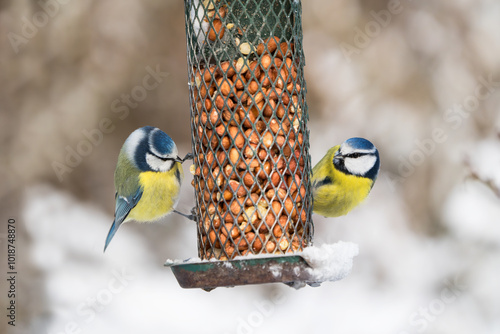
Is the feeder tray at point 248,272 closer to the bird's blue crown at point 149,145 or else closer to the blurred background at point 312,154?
the bird's blue crown at point 149,145

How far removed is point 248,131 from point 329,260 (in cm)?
55

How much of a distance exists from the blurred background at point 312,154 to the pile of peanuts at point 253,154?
1568mm

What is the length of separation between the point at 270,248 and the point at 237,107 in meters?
0.52

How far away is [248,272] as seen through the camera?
2.24 meters

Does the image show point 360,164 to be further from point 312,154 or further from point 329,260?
point 312,154

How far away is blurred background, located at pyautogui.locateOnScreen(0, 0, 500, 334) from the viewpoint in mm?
3951

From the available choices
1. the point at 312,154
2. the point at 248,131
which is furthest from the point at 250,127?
the point at 312,154

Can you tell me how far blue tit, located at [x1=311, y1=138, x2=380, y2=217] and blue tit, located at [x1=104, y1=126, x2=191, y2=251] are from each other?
661mm

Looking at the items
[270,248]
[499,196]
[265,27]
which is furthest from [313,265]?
[499,196]

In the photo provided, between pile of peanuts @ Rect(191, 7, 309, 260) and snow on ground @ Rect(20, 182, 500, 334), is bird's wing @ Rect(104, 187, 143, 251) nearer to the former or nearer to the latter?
pile of peanuts @ Rect(191, 7, 309, 260)

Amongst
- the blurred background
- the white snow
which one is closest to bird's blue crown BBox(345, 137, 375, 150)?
the white snow

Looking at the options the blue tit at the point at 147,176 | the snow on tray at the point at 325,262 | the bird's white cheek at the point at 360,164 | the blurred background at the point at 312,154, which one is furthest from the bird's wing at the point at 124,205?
the blurred background at the point at 312,154

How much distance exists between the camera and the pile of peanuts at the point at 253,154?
240cm

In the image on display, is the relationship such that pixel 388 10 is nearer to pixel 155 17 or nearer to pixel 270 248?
pixel 155 17
